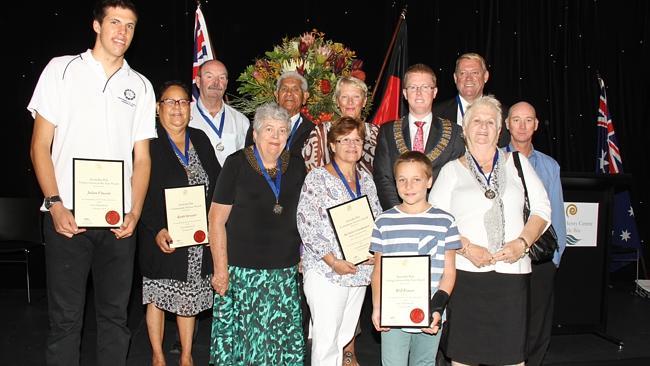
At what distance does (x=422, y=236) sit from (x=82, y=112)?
5.70 ft

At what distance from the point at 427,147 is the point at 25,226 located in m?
4.23

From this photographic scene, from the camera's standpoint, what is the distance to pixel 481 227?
3150 mm

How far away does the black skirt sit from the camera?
3205mm

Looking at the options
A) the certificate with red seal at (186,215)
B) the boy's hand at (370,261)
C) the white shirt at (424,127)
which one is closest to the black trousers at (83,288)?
the certificate with red seal at (186,215)

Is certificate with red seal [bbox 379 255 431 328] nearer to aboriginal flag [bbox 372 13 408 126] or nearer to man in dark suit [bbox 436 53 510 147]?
man in dark suit [bbox 436 53 510 147]

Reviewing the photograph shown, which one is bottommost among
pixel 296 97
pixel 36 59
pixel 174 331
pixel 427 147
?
pixel 174 331

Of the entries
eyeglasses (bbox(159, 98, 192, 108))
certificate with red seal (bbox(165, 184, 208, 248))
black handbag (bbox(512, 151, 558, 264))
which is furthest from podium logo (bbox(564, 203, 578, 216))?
eyeglasses (bbox(159, 98, 192, 108))

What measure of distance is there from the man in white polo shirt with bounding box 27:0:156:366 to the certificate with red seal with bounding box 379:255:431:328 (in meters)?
1.30

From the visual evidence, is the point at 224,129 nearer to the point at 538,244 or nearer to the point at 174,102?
the point at 174,102

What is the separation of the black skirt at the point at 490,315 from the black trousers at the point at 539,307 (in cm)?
84

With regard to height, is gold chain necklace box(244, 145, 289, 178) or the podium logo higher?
gold chain necklace box(244, 145, 289, 178)

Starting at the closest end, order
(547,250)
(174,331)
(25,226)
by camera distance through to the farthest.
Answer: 1. (547,250)
2. (174,331)
3. (25,226)

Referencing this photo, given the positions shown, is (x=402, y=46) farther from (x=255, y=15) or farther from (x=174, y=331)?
(x=174, y=331)

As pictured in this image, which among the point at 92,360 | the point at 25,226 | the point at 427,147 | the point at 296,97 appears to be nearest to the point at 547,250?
the point at 427,147
